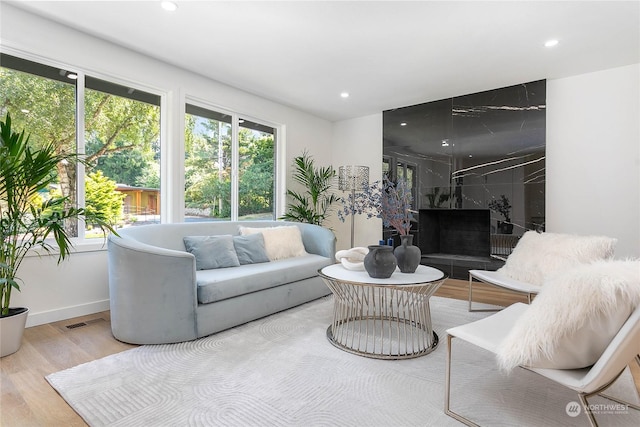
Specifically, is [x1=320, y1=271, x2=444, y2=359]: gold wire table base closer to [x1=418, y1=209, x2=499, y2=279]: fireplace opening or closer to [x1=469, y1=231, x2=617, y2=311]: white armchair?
[x1=469, y1=231, x2=617, y2=311]: white armchair

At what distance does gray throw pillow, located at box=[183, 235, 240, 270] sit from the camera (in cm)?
297

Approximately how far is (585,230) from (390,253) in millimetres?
3127

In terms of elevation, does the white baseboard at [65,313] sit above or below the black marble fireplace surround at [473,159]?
below

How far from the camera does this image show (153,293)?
229cm

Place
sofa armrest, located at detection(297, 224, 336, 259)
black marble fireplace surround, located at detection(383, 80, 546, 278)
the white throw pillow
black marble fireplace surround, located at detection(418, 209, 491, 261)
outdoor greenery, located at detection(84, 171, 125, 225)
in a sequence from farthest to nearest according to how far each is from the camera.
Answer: black marble fireplace surround, located at detection(418, 209, 491, 261), black marble fireplace surround, located at detection(383, 80, 546, 278), sofa armrest, located at detection(297, 224, 336, 259), the white throw pillow, outdoor greenery, located at detection(84, 171, 125, 225)

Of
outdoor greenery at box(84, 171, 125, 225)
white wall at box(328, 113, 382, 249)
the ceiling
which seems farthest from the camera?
white wall at box(328, 113, 382, 249)

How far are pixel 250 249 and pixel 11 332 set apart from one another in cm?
183

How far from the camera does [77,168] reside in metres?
3.05

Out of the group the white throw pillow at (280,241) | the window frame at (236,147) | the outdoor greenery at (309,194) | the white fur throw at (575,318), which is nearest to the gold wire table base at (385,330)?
the white fur throw at (575,318)

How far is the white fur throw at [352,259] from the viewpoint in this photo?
2.56 m

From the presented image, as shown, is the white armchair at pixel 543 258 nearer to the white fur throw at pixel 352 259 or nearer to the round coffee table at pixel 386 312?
the round coffee table at pixel 386 312

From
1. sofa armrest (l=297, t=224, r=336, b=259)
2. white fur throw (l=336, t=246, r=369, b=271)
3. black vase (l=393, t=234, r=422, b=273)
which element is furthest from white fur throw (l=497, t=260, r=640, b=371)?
sofa armrest (l=297, t=224, r=336, b=259)

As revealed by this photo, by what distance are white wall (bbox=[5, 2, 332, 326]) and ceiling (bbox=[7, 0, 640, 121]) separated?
0.12 metres

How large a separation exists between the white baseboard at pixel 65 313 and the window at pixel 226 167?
1.27m
